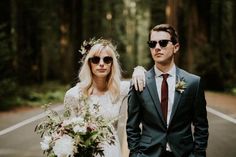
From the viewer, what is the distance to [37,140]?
41.4ft

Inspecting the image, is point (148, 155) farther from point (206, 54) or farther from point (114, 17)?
Result: point (114, 17)

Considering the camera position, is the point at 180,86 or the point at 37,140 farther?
the point at 37,140

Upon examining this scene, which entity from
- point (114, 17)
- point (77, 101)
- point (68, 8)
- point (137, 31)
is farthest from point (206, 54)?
point (137, 31)

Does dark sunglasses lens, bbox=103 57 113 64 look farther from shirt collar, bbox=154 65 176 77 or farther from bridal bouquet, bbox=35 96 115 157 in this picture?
bridal bouquet, bbox=35 96 115 157

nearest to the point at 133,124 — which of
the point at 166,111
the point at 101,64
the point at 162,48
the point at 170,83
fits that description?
the point at 166,111

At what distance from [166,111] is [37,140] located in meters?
8.00

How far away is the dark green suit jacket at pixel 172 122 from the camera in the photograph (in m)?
5.00

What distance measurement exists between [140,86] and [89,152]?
821mm

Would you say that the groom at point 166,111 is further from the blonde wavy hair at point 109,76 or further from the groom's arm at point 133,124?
the blonde wavy hair at point 109,76

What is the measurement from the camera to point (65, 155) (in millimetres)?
4680

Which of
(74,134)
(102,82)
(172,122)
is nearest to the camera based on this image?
(74,134)

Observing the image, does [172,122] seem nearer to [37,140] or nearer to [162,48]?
[162,48]

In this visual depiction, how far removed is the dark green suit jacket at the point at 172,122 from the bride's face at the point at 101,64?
774mm

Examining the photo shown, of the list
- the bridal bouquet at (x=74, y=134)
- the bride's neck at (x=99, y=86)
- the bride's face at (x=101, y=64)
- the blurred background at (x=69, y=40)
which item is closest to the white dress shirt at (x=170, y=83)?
the bridal bouquet at (x=74, y=134)
